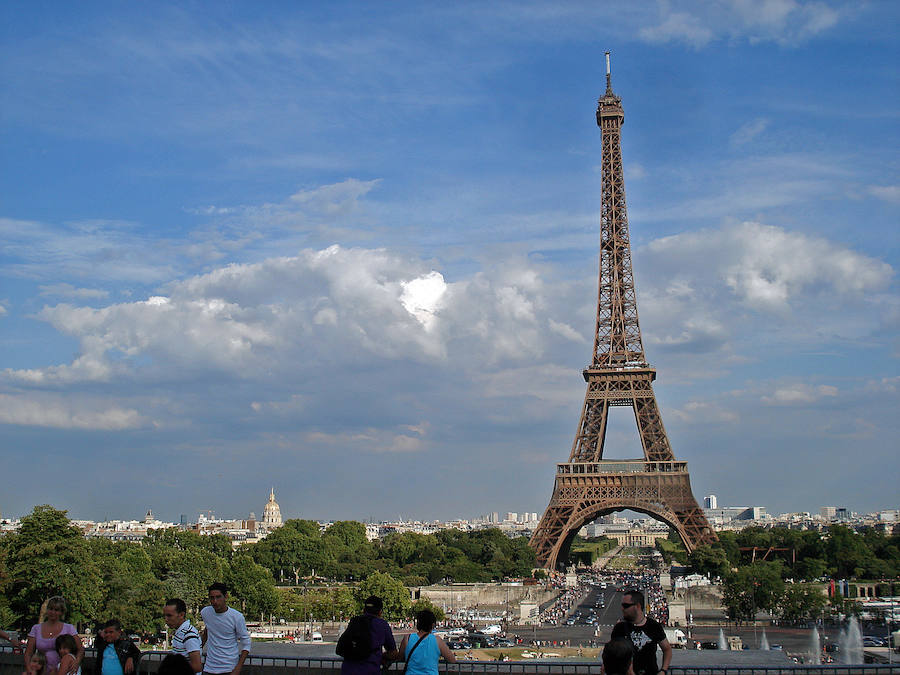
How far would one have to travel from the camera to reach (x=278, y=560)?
87.1 metres

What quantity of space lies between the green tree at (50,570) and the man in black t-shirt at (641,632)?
33.1m

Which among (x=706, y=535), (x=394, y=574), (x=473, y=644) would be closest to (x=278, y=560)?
(x=394, y=574)

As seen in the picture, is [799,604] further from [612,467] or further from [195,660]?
[195,660]

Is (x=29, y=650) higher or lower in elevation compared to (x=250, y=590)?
higher

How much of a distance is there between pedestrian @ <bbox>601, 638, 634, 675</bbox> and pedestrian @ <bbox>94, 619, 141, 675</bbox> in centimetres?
501

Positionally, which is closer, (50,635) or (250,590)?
(50,635)

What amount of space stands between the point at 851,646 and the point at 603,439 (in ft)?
95.5

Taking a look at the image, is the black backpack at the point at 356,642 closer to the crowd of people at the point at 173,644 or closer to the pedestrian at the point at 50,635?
the crowd of people at the point at 173,644

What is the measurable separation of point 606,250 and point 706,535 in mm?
23603

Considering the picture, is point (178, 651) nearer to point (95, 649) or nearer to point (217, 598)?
point (217, 598)

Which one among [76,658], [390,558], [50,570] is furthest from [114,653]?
[390,558]

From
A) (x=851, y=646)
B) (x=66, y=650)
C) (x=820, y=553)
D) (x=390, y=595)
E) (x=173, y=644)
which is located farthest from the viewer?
(x=820, y=553)

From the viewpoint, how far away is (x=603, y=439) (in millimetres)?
73375

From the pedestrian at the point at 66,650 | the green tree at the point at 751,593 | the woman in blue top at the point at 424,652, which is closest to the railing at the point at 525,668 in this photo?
the woman in blue top at the point at 424,652
